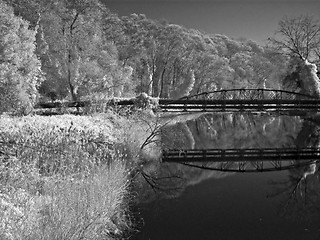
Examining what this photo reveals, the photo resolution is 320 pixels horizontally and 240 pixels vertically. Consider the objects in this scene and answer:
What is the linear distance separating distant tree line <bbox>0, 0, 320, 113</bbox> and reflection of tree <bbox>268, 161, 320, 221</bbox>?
1124 cm

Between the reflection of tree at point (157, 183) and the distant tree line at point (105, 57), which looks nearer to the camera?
the reflection of tree at point (157, 183)

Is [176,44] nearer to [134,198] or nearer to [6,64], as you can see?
[6,64]

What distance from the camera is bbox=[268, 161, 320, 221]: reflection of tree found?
9781mm

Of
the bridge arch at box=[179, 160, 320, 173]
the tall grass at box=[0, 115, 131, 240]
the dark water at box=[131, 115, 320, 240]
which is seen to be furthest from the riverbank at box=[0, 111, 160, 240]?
the bridge arch at box=[179, 160, 320, 173]

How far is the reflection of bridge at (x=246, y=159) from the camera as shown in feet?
48.9

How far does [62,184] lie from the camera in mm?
7605

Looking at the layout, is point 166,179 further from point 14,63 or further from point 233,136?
point 233,136

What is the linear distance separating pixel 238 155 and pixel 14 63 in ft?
34.4

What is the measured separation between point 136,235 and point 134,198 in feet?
6.99

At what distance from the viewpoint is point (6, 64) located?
629 inches

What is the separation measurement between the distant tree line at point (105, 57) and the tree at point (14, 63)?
39mm

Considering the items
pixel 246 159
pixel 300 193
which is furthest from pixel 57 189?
pixel 246 159

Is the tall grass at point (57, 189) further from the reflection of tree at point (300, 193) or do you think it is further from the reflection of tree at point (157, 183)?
the reflection of tree at point (300, 193)

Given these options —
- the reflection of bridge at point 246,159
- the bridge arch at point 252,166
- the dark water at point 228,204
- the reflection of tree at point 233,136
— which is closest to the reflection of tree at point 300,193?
→ the dark water at point 228,204
